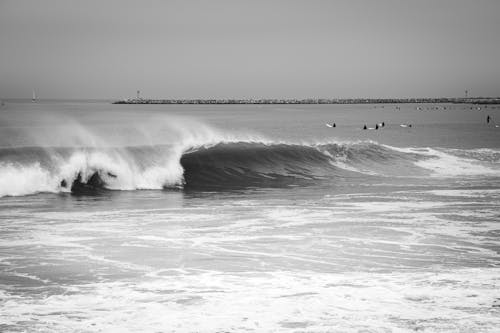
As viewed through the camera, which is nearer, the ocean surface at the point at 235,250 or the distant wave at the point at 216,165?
the ocean surface at the point at 235,250

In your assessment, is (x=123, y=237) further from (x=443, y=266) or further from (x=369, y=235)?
(x=443, y=266)

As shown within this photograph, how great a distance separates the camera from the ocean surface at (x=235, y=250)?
8.03 meters

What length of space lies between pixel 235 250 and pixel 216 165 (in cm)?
1745

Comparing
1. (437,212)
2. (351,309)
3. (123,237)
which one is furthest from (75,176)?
(351,309)

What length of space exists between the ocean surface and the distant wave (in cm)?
12

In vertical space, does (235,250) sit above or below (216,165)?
below

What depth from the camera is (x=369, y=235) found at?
13430mm

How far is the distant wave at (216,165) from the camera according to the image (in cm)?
2269

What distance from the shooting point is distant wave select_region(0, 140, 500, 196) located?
893 inches

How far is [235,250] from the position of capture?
1191 centimetres

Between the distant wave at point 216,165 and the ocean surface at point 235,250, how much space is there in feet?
0.40

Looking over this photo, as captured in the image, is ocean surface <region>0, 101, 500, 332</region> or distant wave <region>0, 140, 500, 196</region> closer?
ocean surface <region>0, 101, 500, 332</region>

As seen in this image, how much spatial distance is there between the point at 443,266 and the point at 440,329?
10.9ft

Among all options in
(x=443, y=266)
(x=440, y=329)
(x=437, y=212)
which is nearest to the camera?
(x=440, y=329)
